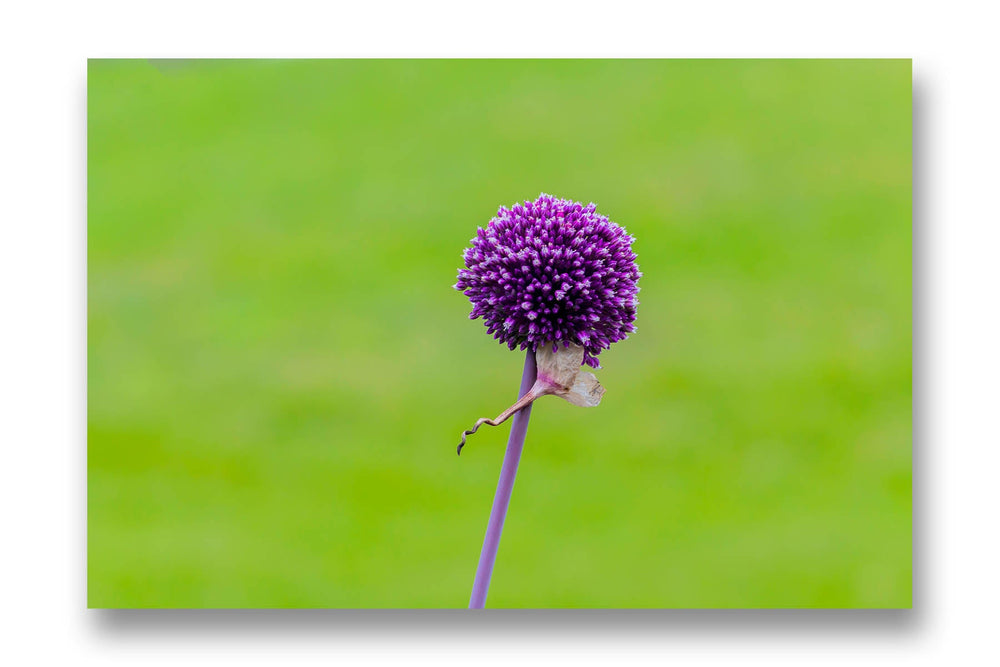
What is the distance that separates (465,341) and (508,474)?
3.63 feet

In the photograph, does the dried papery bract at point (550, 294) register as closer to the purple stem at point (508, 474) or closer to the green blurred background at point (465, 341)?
the purple stem at point (508, 474)

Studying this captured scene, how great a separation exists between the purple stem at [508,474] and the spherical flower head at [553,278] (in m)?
0.07

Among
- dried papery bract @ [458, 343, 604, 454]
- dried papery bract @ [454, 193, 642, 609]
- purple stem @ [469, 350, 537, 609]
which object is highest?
dried papery bract @ [454, 193, 642, 609]

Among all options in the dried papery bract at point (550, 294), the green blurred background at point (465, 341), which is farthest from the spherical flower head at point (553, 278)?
the green blurred background at point (465, 341)

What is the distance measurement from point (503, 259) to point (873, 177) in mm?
1466

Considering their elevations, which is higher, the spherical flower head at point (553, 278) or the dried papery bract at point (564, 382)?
the spherical flower head at point (553, 278)

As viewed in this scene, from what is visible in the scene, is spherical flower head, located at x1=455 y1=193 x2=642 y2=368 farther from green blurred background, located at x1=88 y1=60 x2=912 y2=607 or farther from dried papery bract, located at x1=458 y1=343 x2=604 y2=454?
green blurred background, located at x1=88 y1=60 x2=912 y2=607

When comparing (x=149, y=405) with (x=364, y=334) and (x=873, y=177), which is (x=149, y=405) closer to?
(x=364, y=334)

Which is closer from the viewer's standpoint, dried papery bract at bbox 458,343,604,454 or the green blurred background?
dried papery bract at bbox 458,343,604,454

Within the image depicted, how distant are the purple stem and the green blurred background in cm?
73

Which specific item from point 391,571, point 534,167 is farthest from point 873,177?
point 391,571

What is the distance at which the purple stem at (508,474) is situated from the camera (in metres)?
1.77

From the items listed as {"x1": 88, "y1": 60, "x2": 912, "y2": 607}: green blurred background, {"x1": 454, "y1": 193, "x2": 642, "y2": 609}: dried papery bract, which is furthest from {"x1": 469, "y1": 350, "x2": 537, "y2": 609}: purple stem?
{"x1": 88, "y1": 60, "x2": 912, "y2": 607}: green blurred background

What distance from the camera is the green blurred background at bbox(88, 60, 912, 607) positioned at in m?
2.64
